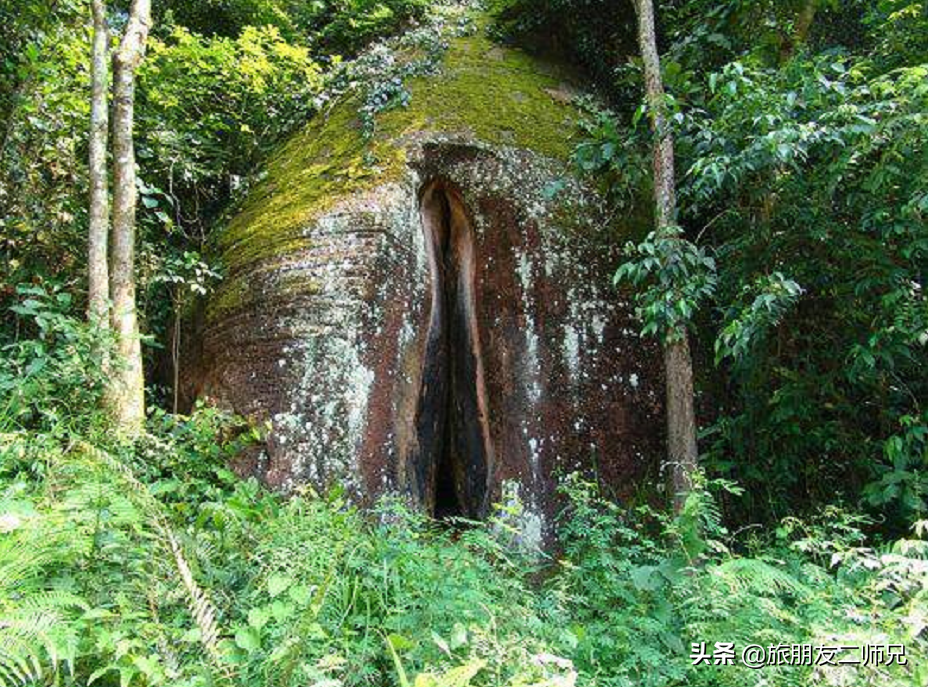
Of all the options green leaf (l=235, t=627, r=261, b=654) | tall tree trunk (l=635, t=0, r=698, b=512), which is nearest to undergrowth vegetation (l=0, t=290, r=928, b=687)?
green leaf (l=235, t=627, r=261, b=654)

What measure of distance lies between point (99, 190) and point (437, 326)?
9.02 ft

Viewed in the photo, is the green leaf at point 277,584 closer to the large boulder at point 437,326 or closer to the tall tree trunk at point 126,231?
the large boulder at point 437,326

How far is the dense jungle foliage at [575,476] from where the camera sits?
8.30 ft

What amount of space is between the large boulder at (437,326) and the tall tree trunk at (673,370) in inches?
23.2

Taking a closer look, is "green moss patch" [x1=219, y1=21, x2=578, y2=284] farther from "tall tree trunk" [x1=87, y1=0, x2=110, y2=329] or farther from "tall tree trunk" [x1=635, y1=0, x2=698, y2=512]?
"tall tree trunk" [x1=635, y1=0, x2=698, y2=512]

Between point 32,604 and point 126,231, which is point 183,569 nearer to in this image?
point 32,604

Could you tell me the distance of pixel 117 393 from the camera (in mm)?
4816

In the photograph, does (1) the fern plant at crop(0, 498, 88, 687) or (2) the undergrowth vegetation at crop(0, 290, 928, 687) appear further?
(2) the undergrowth vegetation at crop(0, 290, 928, 687)

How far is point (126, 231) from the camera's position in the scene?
17.3 feet

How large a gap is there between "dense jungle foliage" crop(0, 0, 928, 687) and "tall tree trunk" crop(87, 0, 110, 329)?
317mm

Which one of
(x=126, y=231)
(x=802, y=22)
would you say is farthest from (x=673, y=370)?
(x=126, y=231)

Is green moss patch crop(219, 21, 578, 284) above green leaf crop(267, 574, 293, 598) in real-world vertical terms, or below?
above

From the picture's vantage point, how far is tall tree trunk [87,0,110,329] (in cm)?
499

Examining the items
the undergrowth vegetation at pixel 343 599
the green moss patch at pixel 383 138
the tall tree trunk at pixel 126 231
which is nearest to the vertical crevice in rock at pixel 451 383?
the green moss patch at pixel 383 138
